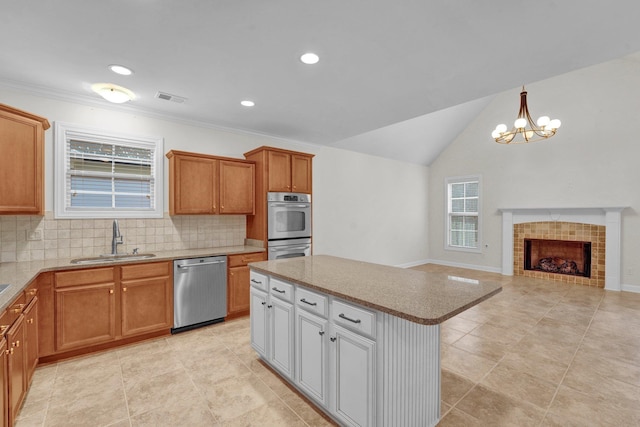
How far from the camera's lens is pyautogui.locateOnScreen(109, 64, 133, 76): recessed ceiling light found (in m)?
2.48

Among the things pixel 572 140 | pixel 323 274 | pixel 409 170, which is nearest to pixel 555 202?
pixel 572 140

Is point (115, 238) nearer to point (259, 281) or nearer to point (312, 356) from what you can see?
point (259, 281)

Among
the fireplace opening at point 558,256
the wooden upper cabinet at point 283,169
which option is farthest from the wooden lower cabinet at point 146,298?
the fireplace opening at point 558,256

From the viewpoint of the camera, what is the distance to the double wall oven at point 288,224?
3.95m

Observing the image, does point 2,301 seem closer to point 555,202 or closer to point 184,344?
point 184,344

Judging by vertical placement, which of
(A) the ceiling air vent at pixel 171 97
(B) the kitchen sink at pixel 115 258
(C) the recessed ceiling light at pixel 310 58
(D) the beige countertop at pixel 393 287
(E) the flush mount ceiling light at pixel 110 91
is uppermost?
(C) the recessed ceiling light at pixel 310 58

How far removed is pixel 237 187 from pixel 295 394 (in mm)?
2641

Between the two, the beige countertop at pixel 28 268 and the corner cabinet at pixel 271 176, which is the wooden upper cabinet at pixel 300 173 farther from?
the beige countertop at pixel 28 268

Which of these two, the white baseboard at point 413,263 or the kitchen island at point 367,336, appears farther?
the white baseboard at point 413,263

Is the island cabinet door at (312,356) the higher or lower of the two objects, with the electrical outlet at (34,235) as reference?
lower

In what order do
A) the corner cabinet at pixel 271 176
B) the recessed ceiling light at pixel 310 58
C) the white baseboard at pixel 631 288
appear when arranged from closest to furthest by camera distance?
the recessed ceiling light at pixel 310 58 < the corner cabinet at pixel 271 176 < the white baseboard at pixel 631 288

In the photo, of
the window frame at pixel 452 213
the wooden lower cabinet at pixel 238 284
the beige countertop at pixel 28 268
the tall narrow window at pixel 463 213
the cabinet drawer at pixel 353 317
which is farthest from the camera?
the tall narrow window at pixel 463 213

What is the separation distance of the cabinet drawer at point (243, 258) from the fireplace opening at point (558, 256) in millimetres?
5788

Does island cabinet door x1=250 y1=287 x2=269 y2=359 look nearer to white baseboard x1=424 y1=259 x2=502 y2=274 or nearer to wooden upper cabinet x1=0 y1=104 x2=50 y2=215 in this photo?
wooden upper cabinet x1=0 y1=104 x2=50 y2=215
